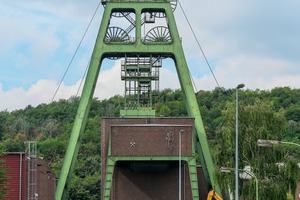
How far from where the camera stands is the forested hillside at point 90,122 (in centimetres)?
11594

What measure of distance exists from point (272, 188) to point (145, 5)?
2086 cm

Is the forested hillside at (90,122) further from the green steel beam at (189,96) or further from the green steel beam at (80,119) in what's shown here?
the green steel beam at (80,119)

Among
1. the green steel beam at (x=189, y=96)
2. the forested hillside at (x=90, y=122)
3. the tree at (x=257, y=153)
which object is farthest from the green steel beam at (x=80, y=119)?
the forested hillside at (x=90, y=122)

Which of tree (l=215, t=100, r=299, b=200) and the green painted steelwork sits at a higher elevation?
the green painted steelwork

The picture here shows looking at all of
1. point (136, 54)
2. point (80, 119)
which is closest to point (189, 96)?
point (136, 54)

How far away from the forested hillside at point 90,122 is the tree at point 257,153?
3552 centimetres

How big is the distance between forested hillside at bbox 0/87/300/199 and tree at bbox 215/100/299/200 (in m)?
35.5

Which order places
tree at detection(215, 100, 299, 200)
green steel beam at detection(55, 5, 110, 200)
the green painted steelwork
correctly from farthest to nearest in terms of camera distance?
the green painted steelwork < green steel beam at detection(55, 5, 110, 200) < tree at detection(215, 100, 299, 200)

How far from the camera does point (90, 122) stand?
483 feet

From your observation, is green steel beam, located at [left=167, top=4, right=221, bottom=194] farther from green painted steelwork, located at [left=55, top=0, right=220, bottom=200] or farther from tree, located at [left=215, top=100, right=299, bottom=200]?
tree, located at [left=215, top=100, right=299, bottom=200]

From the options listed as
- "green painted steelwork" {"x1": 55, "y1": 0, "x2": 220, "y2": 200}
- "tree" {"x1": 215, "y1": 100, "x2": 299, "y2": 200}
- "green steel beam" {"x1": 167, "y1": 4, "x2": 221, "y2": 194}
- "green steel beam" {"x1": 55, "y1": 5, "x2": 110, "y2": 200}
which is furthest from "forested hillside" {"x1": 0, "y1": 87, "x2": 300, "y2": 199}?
"tree" {"x1": 215, "y1": 100, "x2": 299, "y2": 200}

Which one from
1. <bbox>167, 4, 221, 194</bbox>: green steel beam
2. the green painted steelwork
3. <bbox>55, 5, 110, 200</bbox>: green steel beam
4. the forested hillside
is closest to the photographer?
<bbox>55, 5, 110, 200</bbox>: green steel beam

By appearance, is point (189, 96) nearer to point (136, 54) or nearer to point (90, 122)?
point (136, 54)

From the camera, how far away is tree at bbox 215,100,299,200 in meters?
43.5
